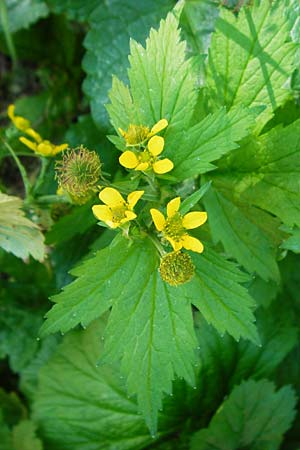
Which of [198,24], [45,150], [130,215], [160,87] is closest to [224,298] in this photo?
[130,215]

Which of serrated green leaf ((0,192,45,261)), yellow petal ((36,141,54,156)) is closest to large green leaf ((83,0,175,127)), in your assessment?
yellow petal ((36,141,54,156))

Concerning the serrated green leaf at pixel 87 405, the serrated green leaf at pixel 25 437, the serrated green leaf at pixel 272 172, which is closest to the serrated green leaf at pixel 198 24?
the serrated green leaf at pixel 272 172

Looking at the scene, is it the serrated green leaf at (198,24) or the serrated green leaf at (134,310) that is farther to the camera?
the serrated green leaf at (198,24)

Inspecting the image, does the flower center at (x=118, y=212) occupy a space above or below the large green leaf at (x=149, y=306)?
above

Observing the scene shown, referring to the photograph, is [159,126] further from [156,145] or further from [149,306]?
[149,306]

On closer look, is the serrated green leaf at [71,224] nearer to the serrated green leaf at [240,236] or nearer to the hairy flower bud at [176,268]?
the serrated green leaf at [240,236]

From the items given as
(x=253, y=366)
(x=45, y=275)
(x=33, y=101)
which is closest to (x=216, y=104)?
(x=253, y=366)
